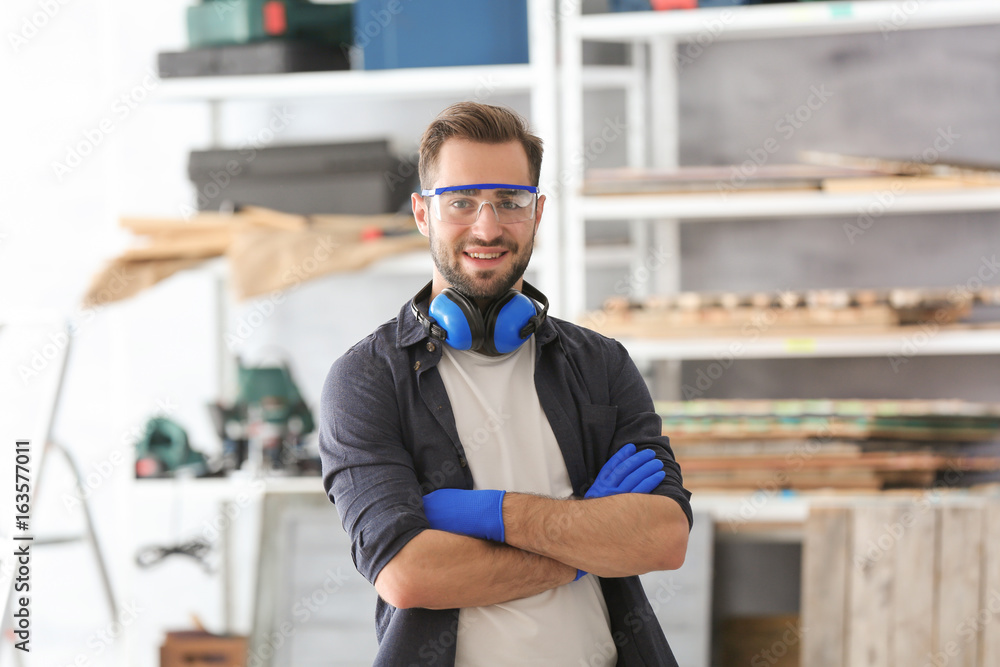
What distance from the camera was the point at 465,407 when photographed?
4.76ft

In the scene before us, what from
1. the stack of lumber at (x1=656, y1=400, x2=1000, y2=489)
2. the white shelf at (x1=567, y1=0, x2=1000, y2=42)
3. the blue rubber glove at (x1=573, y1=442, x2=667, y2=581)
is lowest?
the stack of lumber at (x1=656, y1=400, x2=1000, y2=489)

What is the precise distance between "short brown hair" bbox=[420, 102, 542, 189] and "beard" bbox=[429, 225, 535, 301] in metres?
0.12

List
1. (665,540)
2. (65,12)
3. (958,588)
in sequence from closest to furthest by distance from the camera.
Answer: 1. (665,540)
2. (958,588)
3. (65,12)

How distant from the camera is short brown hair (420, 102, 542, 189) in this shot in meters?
1.44

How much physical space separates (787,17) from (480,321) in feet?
5.45

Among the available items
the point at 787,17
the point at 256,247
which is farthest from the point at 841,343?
the point at 256,247

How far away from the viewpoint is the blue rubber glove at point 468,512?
1354 mm

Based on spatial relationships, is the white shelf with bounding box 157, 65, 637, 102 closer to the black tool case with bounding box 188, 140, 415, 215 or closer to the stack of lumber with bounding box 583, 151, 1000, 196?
the black tool case with bounding box 188, 140, 415, 215

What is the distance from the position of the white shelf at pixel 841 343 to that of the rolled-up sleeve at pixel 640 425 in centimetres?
108

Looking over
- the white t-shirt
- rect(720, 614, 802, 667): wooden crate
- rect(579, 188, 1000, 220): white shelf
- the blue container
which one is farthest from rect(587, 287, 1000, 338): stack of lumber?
the white t-shirt

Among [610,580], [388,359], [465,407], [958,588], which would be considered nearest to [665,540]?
[610,580]

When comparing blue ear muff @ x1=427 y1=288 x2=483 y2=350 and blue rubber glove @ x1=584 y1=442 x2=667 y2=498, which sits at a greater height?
blue ear muff @ x1=427 y1=288 x2=483 y2=350

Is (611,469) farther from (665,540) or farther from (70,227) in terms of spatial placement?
(70,227)

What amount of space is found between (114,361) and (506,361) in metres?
1.85
